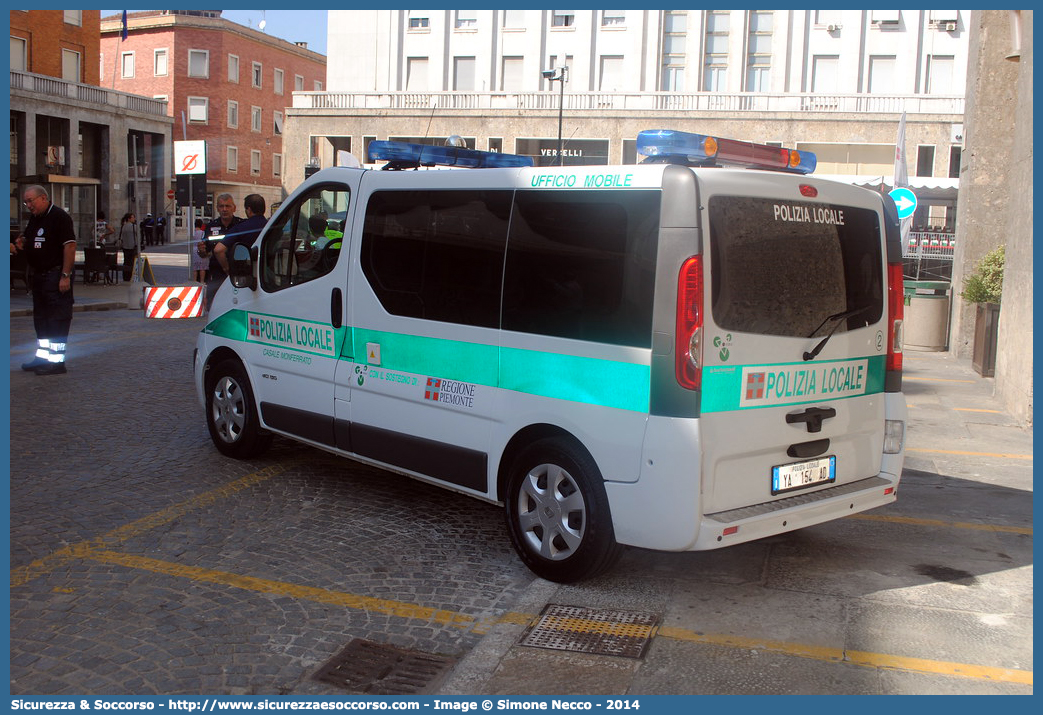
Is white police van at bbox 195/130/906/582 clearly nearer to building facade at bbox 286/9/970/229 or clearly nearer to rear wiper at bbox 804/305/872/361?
rear wiper at bbox 804/305/872/361

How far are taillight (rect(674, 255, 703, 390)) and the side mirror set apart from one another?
3497 mm

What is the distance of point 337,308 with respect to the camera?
612 cm

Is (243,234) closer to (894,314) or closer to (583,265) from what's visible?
(583,265)

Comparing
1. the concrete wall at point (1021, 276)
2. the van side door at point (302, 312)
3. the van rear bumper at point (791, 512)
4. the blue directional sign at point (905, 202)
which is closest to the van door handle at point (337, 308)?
the van side door at point (302, 312)

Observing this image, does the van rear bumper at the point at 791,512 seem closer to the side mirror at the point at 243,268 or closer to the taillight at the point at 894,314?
the taillight at the point at 894,314

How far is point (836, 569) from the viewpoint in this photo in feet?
17.1

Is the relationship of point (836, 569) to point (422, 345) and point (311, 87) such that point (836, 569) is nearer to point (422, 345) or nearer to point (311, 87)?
point (422, 345)

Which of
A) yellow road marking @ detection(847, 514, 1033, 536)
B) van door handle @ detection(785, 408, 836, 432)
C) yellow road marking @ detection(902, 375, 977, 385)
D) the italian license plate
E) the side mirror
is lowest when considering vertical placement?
yellow road marking @ detection(902, 375, 977, 385)

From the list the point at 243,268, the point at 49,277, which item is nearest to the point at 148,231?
the point at 49,277

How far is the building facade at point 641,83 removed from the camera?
39031 millimetres

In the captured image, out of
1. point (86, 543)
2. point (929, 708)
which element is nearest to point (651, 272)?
point (929, 708)

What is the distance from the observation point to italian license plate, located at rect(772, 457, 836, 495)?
480 centimetres

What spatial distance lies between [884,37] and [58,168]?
36.1 meters

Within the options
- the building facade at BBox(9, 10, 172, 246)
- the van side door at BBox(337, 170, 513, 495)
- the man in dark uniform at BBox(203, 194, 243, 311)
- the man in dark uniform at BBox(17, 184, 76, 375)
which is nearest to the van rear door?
the van side door at BBox(337, 170, 513, 495)
